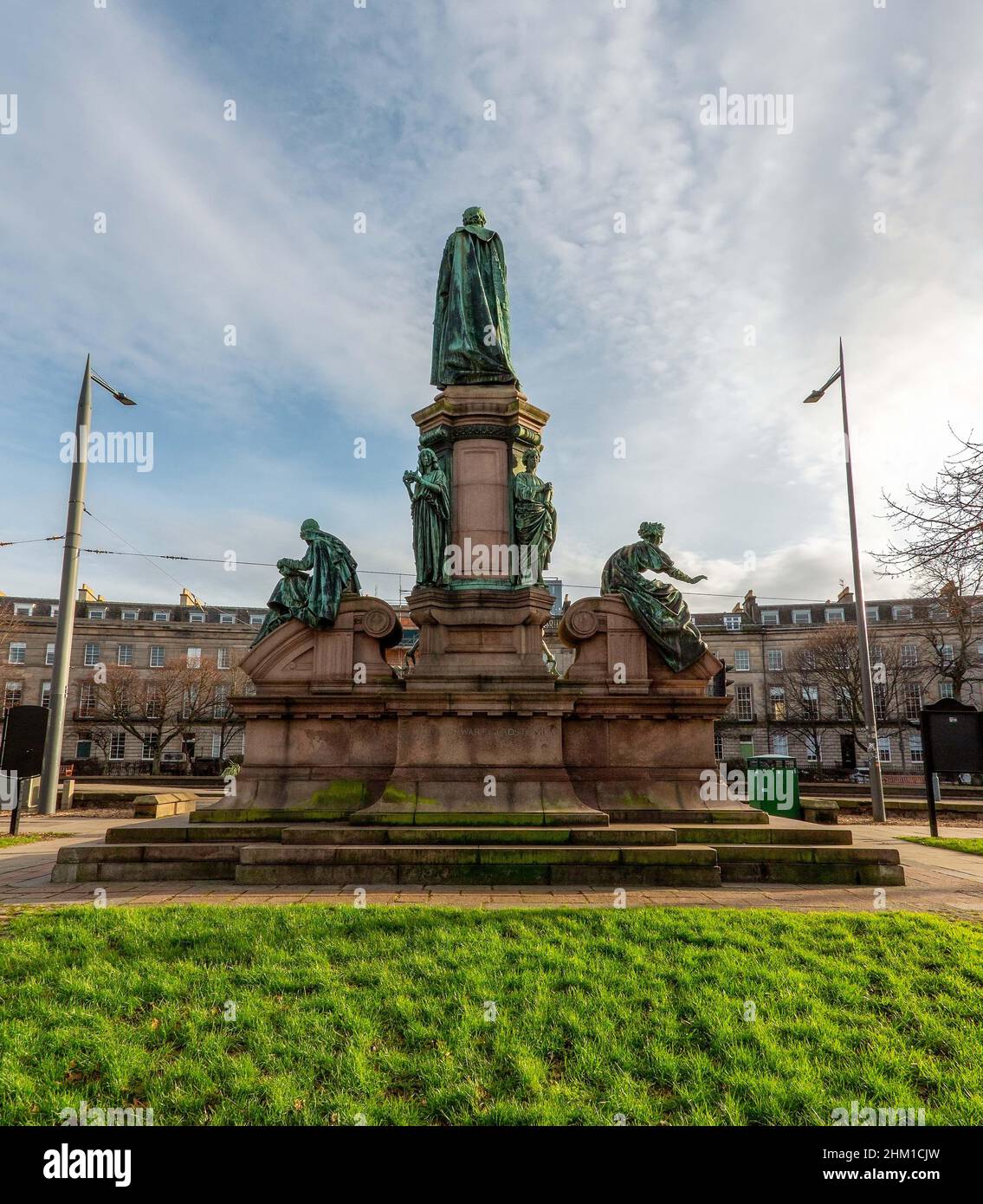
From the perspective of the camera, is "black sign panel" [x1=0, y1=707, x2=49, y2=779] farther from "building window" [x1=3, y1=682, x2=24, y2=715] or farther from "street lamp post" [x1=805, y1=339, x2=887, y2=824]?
"building window" [x1=3, y1=682, x2=24, y2=715]

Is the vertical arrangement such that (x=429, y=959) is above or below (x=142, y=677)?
below

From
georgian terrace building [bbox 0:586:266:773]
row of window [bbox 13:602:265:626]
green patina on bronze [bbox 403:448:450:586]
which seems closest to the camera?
green patina on bronze [bbox 403:448:450:586]

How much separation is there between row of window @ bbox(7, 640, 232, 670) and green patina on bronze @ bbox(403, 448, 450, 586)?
187 ft

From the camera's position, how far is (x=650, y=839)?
9.42 metres

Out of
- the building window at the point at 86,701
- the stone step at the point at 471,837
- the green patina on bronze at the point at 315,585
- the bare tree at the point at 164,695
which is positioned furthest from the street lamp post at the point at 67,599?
the building window at the point at 86,701

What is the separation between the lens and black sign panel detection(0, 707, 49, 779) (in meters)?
17.4

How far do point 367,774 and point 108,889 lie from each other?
12.5 feet

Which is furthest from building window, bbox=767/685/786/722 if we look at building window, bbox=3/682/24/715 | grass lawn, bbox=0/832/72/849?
building window, bbox=3/682/24/715

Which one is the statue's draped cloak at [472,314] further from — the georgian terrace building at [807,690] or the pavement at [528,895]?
the georgian terrace building at [807,690]

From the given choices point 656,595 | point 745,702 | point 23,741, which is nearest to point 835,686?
point 745,702

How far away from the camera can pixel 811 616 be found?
74.6m

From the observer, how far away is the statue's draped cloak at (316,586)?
469 inches
